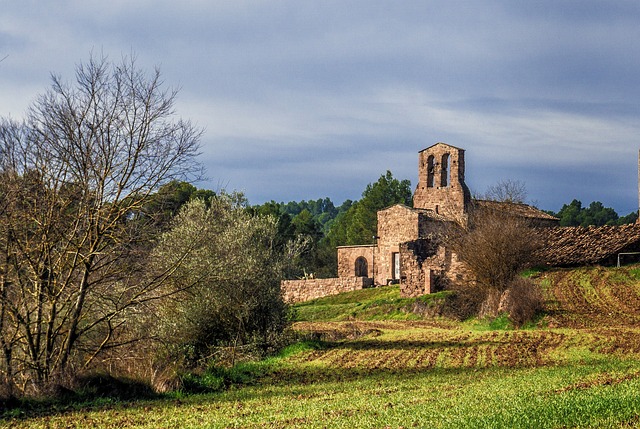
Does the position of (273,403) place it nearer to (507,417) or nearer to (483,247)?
(507,417)

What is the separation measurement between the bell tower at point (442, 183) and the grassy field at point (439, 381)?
75.8 feet

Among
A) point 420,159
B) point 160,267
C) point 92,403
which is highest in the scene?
point 420,159

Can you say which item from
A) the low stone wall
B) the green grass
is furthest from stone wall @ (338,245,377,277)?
the green grass

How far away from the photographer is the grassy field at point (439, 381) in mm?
10453

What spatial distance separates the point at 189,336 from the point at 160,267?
443cm

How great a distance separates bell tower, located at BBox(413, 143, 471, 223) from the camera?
5738 cm

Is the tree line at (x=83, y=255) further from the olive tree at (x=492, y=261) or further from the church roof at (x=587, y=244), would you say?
the church roof at (x=587, y=244)

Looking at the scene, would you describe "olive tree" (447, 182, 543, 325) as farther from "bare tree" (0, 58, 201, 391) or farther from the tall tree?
the tall tree

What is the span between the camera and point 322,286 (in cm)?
5331

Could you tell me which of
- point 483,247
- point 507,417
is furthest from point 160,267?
point 483,247

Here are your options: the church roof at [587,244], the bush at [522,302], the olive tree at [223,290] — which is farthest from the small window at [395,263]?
the olive tree at [223,290]

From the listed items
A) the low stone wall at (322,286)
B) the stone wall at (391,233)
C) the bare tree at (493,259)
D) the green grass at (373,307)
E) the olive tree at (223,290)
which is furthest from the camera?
the stone wall at (391,233)

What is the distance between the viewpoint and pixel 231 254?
79.5ft

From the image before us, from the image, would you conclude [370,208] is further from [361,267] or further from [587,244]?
[587,244]
